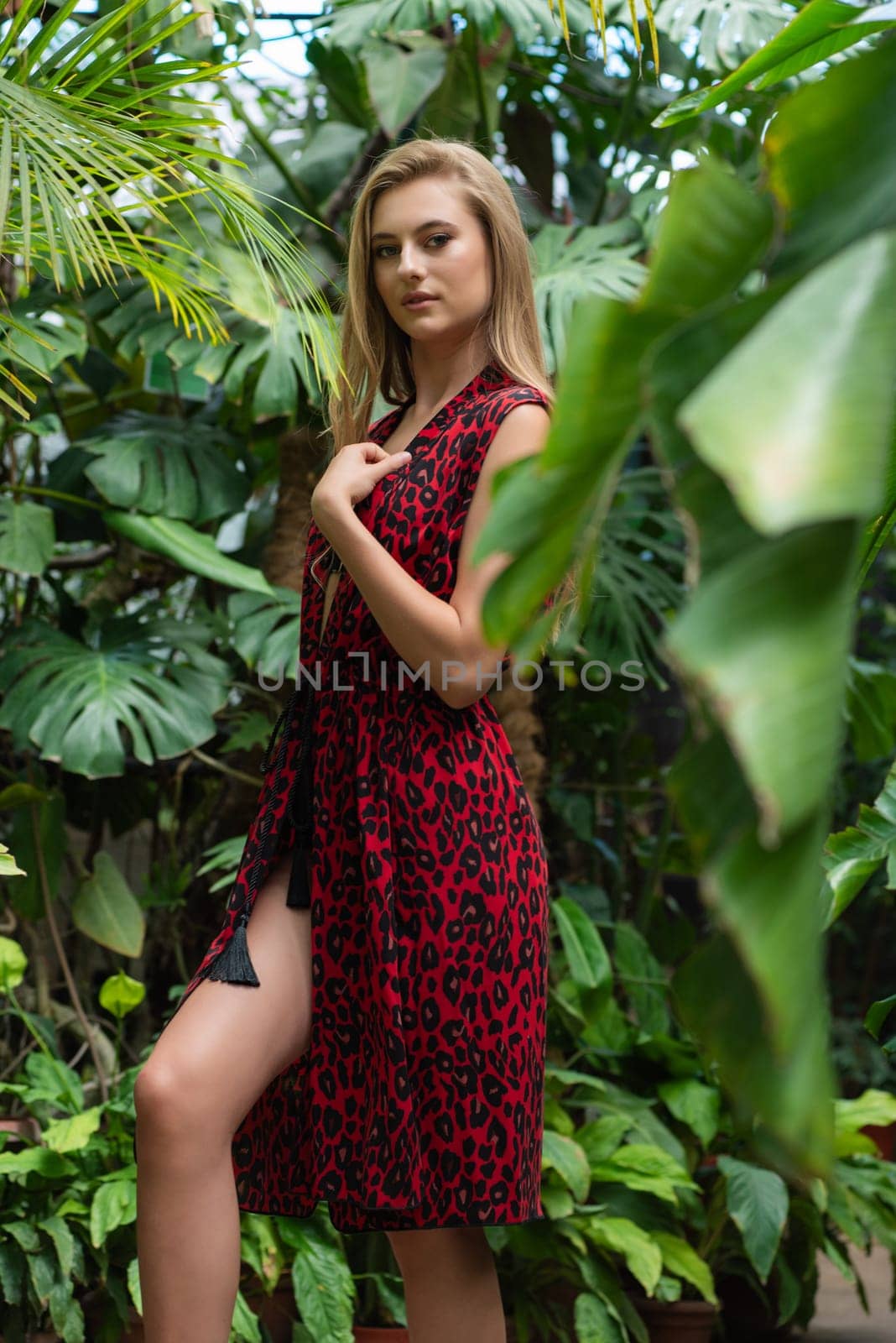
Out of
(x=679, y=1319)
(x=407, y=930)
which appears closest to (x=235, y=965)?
(x=407, y=930)

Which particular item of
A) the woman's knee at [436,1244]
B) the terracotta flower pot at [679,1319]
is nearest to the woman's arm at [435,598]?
the woman's knee at [436,1244]

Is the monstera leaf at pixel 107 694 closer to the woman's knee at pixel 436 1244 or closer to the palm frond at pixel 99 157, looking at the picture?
the palm frond at pixel 99 157

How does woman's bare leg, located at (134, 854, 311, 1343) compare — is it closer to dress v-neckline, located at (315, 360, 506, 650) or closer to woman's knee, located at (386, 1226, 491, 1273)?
woman's knee, located at (386, 1226, 491, 1273)

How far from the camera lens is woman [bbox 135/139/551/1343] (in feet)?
4.54

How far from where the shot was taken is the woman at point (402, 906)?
1.38 meters

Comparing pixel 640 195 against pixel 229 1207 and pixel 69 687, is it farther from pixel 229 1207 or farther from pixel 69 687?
pixel 229 1207

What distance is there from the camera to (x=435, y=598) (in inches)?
55.2

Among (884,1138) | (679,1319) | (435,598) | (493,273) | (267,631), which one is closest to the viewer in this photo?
(435,598)

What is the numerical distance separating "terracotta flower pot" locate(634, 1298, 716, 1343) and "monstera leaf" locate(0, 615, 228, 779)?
4.37ft

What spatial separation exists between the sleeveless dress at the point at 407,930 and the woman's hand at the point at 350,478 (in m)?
0.03

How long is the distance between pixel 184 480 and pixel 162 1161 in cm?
178

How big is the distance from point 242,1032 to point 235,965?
0.07 m

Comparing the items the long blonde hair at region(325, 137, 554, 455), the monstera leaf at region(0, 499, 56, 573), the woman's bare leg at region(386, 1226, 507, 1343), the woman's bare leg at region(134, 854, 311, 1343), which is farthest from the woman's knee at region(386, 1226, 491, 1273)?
the monstera leaf at region(0, 499, 56, 573)

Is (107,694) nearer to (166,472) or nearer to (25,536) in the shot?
(25,536)
